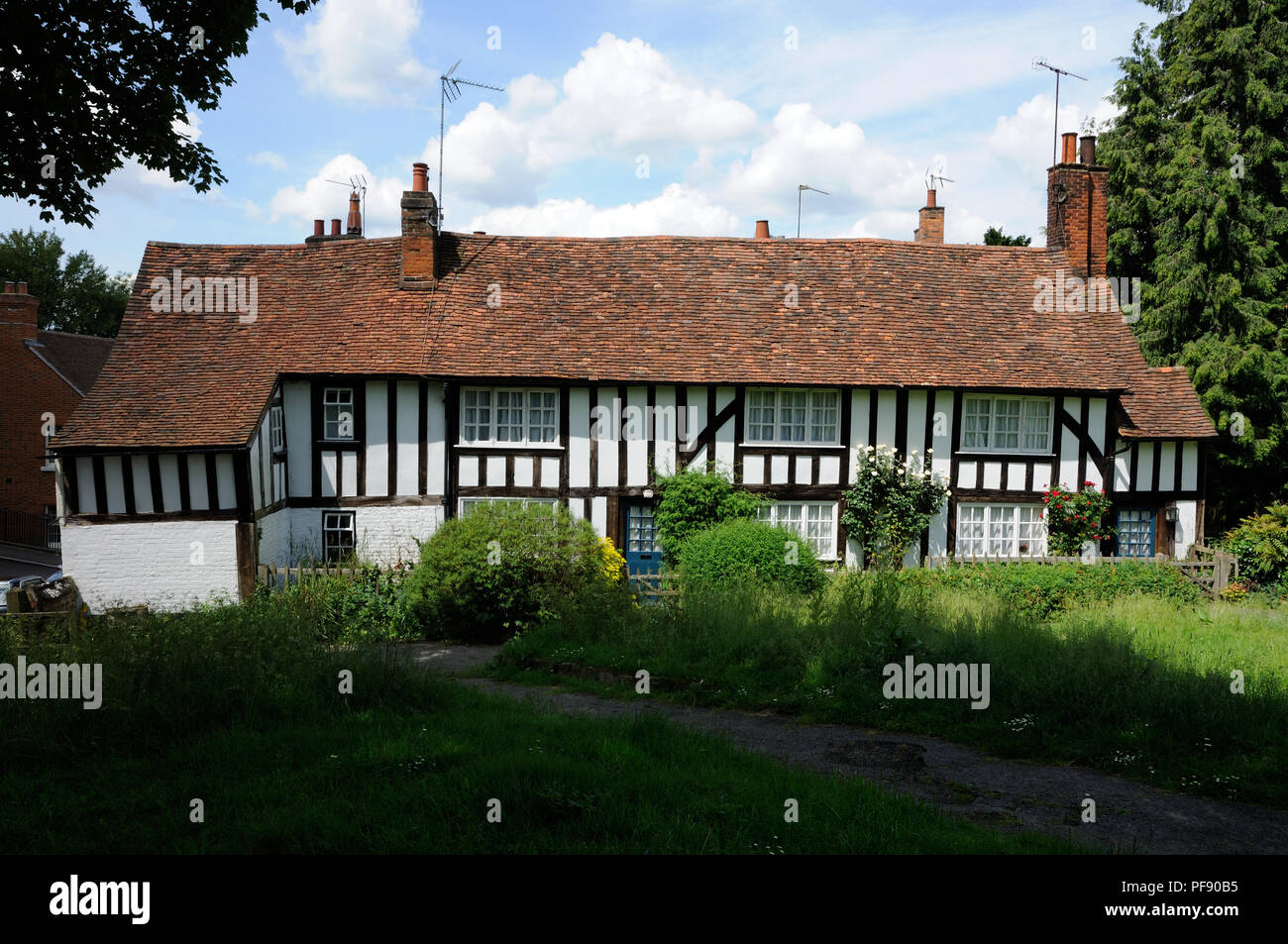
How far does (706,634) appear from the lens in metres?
11.3

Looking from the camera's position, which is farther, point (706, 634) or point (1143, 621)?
point (1143, 621)

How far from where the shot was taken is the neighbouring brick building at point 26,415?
105 feet

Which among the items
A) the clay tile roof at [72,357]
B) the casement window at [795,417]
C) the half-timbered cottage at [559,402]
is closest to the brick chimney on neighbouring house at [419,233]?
the half-timbered cottage at [559,402]

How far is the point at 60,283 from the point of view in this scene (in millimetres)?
46156

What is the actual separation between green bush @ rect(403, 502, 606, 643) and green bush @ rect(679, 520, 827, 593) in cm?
188

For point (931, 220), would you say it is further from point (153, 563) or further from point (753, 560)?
point (153, 563)

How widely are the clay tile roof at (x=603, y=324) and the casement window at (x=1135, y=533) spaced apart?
305 cm

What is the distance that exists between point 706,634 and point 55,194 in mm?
9686

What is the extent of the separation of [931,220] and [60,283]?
44406mm

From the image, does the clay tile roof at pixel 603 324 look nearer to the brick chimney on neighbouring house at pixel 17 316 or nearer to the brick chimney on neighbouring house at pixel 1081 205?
the brick chimney on neighbouring house at pixel 1081 205

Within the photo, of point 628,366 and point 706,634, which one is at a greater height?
point 628,366
